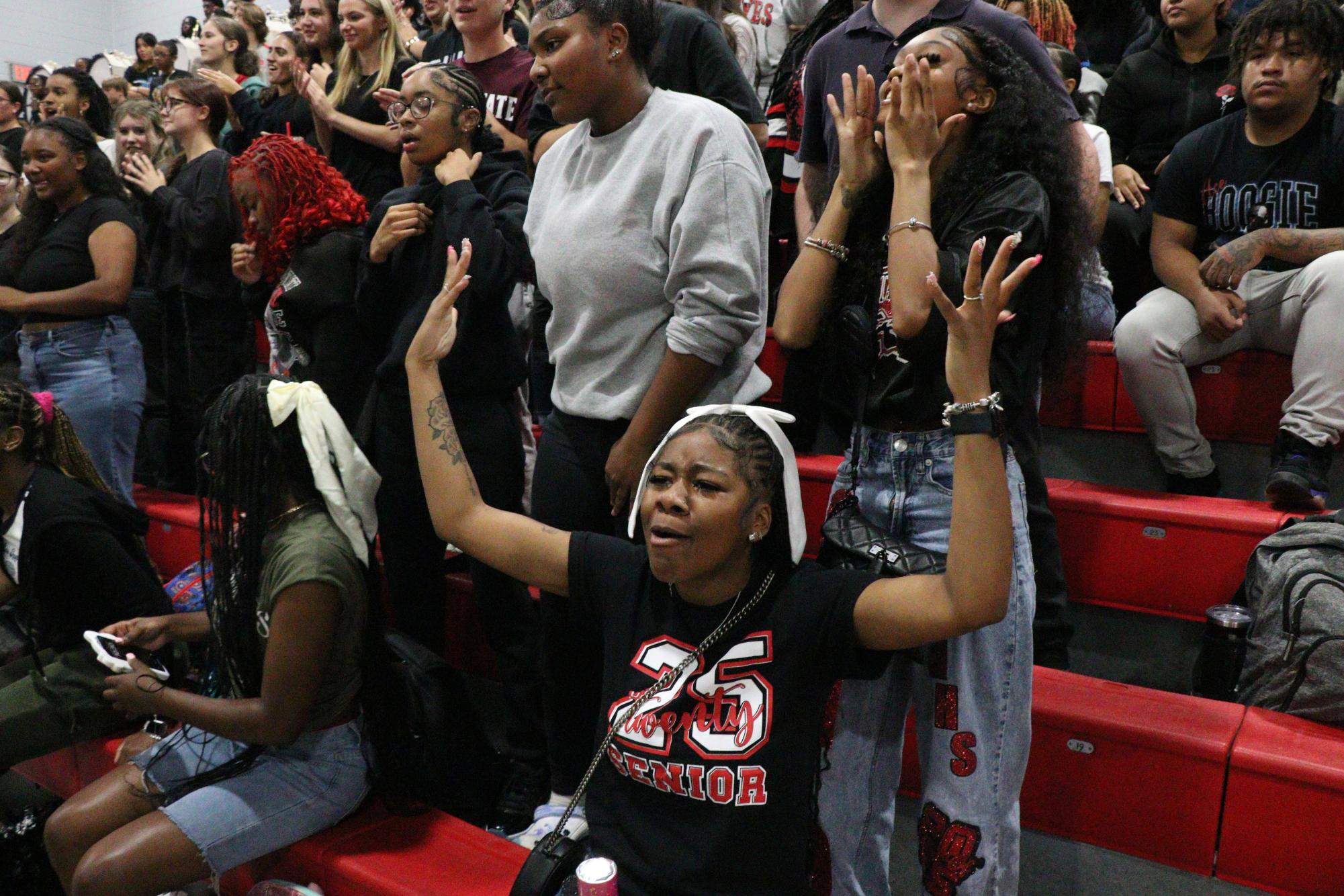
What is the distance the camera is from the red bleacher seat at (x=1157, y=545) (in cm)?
264

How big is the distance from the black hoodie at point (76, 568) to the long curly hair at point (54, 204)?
159 centimetres

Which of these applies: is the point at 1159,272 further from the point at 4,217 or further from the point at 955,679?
the point at 4,217

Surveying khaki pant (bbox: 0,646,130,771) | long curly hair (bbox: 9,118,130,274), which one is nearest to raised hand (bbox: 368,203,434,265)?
khaki pant (bbox: 0,646,130,771)

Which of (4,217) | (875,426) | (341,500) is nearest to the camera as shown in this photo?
(875,426)

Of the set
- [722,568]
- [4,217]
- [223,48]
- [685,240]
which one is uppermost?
[223,48]

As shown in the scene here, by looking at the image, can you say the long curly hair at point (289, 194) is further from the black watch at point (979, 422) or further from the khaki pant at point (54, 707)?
the black watch at point (979, 422)

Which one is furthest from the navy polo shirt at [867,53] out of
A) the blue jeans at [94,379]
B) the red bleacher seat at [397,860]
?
the blue jeans at [94,379]

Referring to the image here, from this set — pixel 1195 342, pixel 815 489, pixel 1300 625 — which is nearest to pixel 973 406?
pixel 1300 625

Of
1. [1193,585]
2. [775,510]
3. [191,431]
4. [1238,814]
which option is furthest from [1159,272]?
[191,431]

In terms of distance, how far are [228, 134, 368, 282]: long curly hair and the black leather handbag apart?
1.78m

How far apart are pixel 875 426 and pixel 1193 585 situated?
4.63ft

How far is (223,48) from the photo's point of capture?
5426mm

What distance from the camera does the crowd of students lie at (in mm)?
1609

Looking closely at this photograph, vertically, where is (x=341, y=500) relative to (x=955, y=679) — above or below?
above
